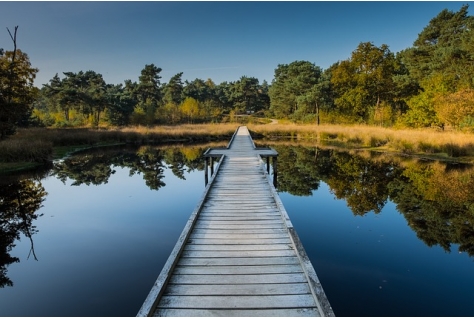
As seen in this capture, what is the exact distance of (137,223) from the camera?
8.12 m

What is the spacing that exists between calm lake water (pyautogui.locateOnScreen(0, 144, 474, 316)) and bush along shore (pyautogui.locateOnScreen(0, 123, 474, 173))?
2.60 m

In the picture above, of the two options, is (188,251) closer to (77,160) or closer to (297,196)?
(297,196)

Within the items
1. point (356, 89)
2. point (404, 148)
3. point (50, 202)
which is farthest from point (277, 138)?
point (50, 202)

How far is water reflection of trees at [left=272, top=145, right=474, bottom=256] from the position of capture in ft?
23.9

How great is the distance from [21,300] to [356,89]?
3534 centimetres

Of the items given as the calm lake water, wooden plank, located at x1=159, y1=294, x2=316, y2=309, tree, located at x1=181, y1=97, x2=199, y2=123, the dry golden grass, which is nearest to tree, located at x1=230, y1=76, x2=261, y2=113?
tree, located at x1=181, y1=97, x2=199, y2=123

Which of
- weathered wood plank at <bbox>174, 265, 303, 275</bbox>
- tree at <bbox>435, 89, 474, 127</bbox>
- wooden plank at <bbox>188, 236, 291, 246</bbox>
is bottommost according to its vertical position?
weathered wood plank at <bbox>174, 265, 303, 275</bbox>

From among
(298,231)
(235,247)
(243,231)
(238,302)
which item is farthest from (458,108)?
(238,302)

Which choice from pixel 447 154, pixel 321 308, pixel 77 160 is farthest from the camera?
pixel 77 160

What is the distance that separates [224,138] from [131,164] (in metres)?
14.5

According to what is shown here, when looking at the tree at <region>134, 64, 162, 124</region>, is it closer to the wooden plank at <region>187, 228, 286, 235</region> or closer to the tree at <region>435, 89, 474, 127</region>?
the tree at <region>435, 89, 474, 127</region>

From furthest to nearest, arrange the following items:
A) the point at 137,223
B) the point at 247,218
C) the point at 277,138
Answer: the point at 277,138
the point at 137,223
the point at 247,218

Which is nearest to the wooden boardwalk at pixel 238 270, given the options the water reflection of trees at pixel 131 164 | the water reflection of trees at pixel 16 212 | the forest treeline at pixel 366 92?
the water reflection of trees at pixel 16 212

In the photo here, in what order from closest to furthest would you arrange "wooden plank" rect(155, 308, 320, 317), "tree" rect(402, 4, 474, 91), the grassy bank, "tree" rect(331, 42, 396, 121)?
"wooden plank" rect(155, 308, 320, 317) → the grassy bank → "tree" rect(402, 4, 474, 91) → "tree" rect(331, 42, 396, 121)
